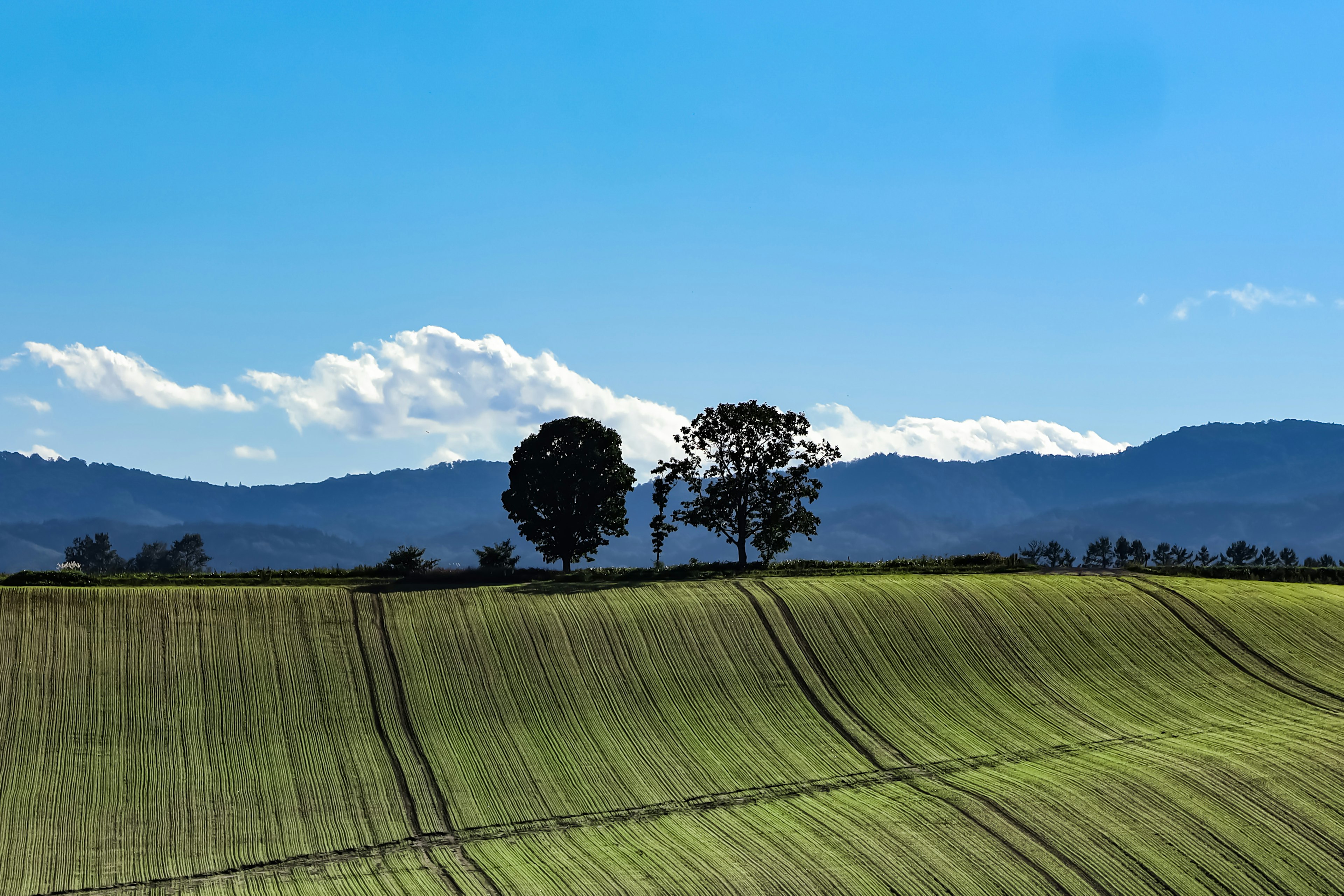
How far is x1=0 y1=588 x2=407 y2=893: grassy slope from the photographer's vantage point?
43.1m

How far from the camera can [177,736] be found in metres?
51.6

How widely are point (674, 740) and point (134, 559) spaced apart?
122 metres

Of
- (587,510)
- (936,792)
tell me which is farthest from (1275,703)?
(587,510)

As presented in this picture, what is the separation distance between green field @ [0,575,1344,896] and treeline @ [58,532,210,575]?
89.5m

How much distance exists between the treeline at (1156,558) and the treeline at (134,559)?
10982 cm

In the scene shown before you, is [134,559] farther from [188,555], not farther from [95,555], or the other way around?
[188,555]

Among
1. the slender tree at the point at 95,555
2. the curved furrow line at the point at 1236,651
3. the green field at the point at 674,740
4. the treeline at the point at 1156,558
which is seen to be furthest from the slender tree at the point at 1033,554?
the slender tree at the point at 95,555

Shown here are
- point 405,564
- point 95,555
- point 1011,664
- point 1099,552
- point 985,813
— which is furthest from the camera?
point 95,555

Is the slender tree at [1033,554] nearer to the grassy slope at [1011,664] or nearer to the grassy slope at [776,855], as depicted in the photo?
the grassy slope at [1011,664]

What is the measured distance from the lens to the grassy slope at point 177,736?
43062mm

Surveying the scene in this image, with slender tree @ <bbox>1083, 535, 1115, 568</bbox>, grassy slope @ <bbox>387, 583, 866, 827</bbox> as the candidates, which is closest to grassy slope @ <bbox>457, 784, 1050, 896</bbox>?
grassy slope @ <bbox>387, 583, 866, 827</bbox>

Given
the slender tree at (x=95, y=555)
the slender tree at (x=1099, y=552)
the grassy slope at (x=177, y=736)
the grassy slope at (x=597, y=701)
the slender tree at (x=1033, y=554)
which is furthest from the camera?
the slender tree at (x=95, y=555)

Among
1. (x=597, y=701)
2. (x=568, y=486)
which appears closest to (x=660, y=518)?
(x=568, y=486)

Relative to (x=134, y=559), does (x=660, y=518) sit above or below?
above
